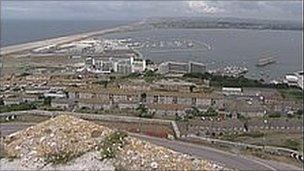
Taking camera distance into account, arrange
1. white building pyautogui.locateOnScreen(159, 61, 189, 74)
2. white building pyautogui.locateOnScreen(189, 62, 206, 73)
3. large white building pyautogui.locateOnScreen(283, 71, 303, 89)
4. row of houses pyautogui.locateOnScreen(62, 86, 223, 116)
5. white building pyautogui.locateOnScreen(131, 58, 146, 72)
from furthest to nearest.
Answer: white building pyautogui.locateOnScreen(131, 58, 146, 72) → white building pyautogui.locateOnScreen(189, 62, 206, 73) → white building pyautogui.locateOnScreen(159, 61, 189, 74) → large white building pyautogui.locateOnScreen(283, 71, 303, 89) → row of houses pyautogui.locateOnScreen(62, 86, 223, 116)

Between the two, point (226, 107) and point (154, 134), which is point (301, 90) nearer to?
point (226, 107)

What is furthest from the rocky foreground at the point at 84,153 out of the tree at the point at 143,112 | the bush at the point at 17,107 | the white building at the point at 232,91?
the white building at the point at 232,91

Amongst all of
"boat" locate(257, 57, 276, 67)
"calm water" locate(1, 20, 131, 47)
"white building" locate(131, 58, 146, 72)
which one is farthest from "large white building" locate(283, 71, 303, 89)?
"calm water" locate(1, 20, 131, 47)

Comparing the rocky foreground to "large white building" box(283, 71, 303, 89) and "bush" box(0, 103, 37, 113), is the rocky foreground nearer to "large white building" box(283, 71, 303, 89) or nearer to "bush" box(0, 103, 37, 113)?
"bush" box(0, 103, 37, 113)

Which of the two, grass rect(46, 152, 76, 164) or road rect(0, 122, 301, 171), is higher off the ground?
grass rect(46, 152, 76, 164)

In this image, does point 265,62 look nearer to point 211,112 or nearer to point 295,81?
point 295,81

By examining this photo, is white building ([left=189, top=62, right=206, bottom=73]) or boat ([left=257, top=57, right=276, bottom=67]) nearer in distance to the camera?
white building ([left=189, top=62, right=206, bottom=73])

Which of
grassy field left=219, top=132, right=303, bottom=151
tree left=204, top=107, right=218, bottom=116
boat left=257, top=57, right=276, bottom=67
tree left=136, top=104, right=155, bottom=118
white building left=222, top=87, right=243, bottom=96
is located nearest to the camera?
grassy field left=219, top=132, right=303, bottom=151

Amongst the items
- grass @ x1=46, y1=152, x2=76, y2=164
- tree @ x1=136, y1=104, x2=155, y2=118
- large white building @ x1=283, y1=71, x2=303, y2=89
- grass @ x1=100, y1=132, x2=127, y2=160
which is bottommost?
large white building @ x1=283, y1=71, x2=303, y2=89
